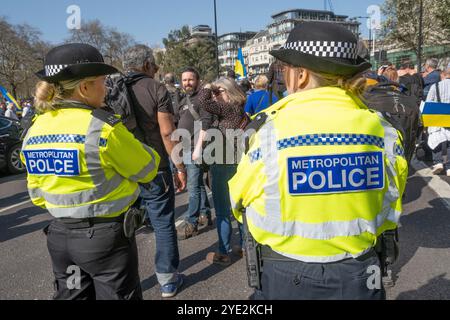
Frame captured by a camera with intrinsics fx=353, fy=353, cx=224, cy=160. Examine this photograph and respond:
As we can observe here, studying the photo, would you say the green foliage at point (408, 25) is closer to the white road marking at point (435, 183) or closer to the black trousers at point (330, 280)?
the white road marking at point (435, 183)

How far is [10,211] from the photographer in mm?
5816

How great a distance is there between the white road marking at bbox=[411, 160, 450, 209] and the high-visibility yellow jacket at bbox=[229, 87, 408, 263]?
410 cm

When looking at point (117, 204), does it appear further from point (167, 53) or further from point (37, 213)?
point (167, 53)

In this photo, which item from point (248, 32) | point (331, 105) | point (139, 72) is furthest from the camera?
point (248, 32)

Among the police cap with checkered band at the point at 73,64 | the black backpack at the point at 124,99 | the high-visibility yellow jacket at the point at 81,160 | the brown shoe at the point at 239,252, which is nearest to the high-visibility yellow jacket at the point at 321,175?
the high-visibility yellow jacket at the point at 81,160

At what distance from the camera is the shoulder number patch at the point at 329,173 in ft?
4.21

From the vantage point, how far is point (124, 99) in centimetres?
277

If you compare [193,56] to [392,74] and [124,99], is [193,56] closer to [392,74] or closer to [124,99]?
[392,74]

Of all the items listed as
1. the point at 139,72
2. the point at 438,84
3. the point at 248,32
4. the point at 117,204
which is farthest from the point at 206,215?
the point at 248,32

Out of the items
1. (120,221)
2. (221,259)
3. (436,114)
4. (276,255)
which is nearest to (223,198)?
(221,259)

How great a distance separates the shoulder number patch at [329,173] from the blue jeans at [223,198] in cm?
197
